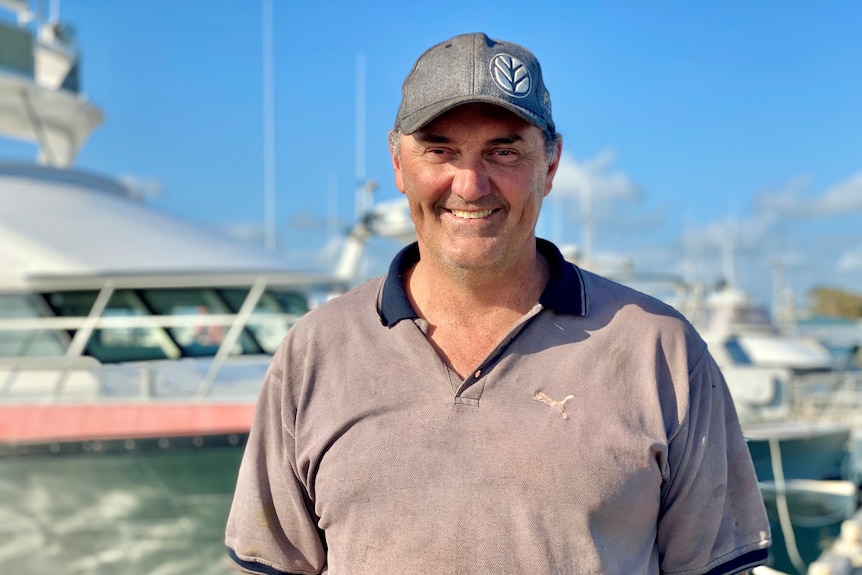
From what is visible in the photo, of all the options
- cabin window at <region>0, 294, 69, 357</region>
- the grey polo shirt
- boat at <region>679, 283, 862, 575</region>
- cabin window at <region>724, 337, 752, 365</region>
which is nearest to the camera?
the grey polo shirt

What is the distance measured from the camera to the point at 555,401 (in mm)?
1648

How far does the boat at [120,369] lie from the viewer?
20.2 ft

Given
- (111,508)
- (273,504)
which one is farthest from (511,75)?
(111,508)

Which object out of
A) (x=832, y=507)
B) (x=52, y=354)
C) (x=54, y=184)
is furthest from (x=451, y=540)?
(x=832, y=507)

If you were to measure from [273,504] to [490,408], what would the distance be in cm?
56

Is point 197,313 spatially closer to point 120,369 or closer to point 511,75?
point 120,369

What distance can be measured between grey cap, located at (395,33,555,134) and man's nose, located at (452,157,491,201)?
0.39 ft

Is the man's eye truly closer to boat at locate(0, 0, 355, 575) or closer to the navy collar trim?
the navy collar trim

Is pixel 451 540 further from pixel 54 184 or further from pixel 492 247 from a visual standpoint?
pixel 54 184

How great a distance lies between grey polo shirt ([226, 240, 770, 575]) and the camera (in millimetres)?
1587

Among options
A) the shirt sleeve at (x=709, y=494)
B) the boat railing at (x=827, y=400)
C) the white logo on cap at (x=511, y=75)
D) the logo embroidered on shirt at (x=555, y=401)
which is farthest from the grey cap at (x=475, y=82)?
the boat railing at (x=827, y=400)

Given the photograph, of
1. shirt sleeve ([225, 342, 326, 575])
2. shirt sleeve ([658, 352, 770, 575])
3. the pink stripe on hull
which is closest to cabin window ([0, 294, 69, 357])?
the pink stripe on hull

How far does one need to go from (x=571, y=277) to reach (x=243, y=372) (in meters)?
5.86

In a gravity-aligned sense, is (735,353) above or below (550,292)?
below
